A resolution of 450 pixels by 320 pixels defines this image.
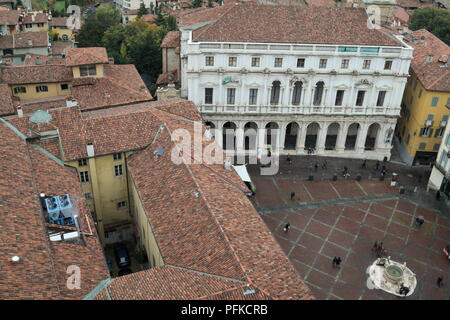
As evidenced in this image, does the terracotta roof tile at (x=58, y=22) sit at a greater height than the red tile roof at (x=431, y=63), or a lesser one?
lesser

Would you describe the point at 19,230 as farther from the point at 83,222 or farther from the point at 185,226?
the point at 185,226

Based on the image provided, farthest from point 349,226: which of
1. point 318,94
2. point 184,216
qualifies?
point 184,216

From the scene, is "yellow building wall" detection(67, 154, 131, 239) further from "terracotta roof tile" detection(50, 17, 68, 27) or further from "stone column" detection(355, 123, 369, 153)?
"terracotta roof tile" detection(50, 17, 68, 27)

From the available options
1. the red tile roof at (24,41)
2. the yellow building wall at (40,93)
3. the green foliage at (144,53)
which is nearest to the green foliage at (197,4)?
the green foliage at (144,53)

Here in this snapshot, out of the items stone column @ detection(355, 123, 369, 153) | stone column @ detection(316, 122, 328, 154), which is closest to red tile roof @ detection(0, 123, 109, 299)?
stone column @ detection(316, 122, 328, 154)

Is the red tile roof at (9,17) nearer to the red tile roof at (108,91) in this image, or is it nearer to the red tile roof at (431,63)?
the red tile roof at (108,91)

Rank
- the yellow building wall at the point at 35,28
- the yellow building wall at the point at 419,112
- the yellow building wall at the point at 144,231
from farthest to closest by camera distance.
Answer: the yellow building wall at the point at 35,28
the yellow building wall at the point at 419,112
the yellow building wall at the point at 144,231
